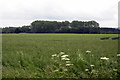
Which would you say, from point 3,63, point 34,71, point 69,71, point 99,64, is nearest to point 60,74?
point 69,71

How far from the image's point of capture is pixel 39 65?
10.0 metres

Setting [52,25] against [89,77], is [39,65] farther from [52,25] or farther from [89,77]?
[52,25]

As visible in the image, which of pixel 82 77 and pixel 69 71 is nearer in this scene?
pixel 82 77

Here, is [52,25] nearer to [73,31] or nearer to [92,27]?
[73,31]

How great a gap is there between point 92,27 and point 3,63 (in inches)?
3168

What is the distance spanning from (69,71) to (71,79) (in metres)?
0.86

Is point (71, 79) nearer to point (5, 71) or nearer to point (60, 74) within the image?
point (60, 74)

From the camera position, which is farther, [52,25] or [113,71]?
[52,25]

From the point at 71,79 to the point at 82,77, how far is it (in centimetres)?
46

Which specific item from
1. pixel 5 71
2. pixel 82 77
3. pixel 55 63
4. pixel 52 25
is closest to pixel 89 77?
pixel 82 77

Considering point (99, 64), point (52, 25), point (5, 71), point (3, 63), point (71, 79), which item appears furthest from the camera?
point (52, 25)

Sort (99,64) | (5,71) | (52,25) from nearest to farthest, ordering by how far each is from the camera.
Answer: (5,71) → (99,64) → (52,25)

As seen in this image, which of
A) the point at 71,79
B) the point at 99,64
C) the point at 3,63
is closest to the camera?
the point at 71,79

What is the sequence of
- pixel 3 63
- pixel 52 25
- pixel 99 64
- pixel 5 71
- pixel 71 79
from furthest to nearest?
pixel 52 25 → pixel 3 63 → pixel 99 64 → pixel 5 71 → pixel 71 79
